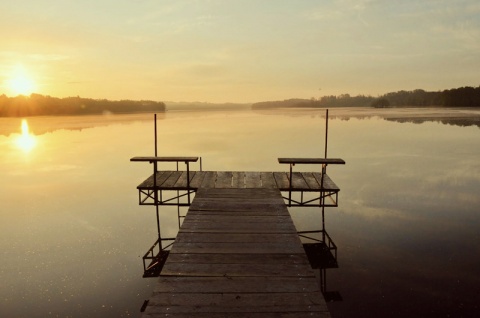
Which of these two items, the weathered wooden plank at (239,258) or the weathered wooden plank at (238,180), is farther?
the weathered wooden plank at (238,180)

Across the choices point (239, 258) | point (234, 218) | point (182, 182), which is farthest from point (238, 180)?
point (239, 258)

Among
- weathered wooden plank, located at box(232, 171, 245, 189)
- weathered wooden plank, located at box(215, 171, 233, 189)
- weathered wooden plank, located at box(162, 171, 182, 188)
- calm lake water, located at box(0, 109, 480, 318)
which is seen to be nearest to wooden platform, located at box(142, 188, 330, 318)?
calm lake water, located at box(0, 109, 480, 318)

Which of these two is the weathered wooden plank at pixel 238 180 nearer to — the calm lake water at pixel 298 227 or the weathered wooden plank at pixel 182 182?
the weathered wooden plank at pixel 182 182

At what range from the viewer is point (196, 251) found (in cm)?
859

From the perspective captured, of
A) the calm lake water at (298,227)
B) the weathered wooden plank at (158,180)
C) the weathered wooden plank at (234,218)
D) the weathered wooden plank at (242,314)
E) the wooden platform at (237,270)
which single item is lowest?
the calm lake water at (298,227)

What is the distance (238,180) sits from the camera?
1627cm

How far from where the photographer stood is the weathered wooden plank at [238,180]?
50.4ft

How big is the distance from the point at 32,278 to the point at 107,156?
29.8 m

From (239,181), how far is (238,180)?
0.55 feet

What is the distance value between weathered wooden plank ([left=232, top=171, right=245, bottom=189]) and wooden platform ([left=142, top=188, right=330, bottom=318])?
3249 millimetres

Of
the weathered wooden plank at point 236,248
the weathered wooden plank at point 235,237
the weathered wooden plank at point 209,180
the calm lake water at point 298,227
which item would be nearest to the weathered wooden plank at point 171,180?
the weathered wooden plank at point 209,180

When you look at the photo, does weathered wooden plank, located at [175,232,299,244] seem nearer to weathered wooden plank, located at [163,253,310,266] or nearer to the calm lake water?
weathered wooden plank, located at [163,253,310,266]

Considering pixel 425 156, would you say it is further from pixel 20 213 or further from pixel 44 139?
pixel 44 139

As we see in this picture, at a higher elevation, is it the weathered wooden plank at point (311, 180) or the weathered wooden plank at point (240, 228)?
the weathered wooden plank at point (311, 180)
